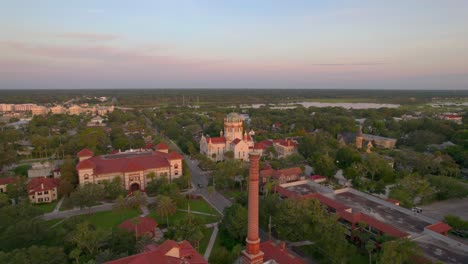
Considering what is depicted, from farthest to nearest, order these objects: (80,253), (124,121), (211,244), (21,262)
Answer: (124,121)
(211,244)
(80,253)
(21,262)

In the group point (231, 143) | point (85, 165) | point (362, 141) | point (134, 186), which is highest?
point (85, 165)

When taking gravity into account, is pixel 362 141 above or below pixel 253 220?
below

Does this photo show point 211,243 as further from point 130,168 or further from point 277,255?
point 130,168

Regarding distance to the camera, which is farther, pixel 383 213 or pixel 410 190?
pixel 410 190

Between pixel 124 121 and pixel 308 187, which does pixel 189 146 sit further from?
pixel 124 121

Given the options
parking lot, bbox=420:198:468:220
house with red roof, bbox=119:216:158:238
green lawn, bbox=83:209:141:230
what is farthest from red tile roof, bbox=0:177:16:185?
parking lot, bbox=420:198:468:220

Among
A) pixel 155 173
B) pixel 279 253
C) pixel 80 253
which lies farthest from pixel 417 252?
pixel 155 173

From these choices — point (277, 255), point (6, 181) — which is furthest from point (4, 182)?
point (277, 255)

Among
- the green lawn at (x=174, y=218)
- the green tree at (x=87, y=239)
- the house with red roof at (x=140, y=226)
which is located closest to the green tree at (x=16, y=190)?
the green lawn at (x=174, y=218)
